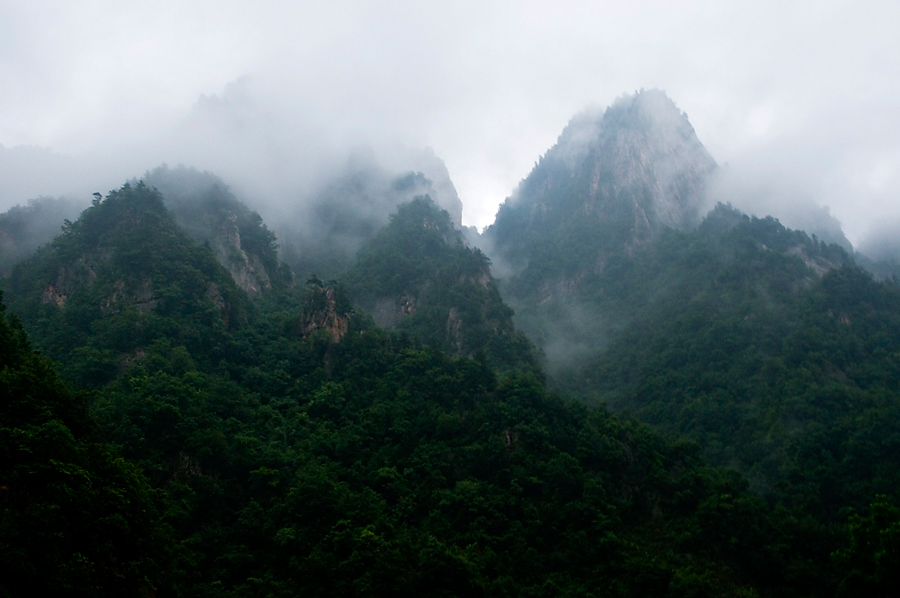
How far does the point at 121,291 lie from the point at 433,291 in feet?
101

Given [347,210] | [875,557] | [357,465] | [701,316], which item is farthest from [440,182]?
[875,557]

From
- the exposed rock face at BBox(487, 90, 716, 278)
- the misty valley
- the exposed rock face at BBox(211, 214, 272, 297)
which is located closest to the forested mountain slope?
the misty valley

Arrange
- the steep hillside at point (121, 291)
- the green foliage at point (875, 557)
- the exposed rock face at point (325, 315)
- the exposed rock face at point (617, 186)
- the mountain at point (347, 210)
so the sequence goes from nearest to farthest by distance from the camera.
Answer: the green foliage at point (875, 557), the steep hillside at point (121, 291), the exposed rock face at point (325, 315), the mountain at point (347, 210), the exposed rock face at point (617, 186)

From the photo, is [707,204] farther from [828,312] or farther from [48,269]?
[48,269]

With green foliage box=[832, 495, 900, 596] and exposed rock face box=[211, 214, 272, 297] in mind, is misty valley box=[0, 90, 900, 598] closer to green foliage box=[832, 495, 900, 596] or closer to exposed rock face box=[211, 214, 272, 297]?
green foliage box=[832, 495, 900, 596]

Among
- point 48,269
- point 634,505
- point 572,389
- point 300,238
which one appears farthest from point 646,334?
point 48,269

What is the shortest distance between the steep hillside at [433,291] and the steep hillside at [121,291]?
18.0 meters

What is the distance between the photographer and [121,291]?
45969 mm

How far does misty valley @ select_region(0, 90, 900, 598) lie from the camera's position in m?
22.8

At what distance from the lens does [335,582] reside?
26.4 metres

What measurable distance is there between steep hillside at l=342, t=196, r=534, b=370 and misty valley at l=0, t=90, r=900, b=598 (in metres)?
0.36

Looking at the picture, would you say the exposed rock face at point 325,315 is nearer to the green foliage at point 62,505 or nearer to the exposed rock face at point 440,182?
the green foliage at point 62,505

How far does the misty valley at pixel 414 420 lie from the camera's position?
22.8m

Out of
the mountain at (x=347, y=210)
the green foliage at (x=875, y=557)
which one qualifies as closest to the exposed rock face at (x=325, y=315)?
the mountain at (x=347, y=210)
